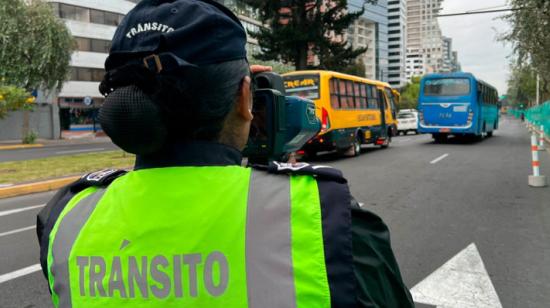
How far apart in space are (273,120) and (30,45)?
29.9 meters

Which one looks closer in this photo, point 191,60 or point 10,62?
point 191,60

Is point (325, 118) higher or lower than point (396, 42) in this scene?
lower

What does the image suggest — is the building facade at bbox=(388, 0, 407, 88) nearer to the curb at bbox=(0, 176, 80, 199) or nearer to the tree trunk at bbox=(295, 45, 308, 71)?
the tree trunk at bbox=(295, 45, 308, 71)

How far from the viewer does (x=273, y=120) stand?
5.08ft

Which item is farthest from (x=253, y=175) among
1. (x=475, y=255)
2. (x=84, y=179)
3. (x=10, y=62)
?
(x=10, y=62)

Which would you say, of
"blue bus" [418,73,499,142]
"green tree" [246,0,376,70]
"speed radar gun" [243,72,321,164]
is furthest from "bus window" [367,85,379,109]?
"speed radar gun" [243,72,321,164]

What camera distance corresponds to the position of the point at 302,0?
27.7 m

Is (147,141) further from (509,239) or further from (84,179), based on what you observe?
(509,239)

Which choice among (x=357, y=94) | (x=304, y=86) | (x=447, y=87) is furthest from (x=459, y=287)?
(x=447, y=87)

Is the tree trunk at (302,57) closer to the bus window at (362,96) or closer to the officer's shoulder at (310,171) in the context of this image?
the bus window at (362,96)

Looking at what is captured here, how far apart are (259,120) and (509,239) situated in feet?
16.2

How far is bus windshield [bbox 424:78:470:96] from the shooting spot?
20.8 meters

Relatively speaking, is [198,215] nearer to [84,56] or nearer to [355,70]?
[84,56]

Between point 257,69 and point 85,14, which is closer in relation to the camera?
point 257,69
